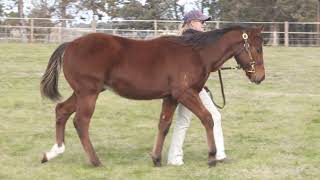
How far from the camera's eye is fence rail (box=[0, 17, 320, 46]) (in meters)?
27.6

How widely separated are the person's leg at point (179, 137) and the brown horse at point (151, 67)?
0.55ft

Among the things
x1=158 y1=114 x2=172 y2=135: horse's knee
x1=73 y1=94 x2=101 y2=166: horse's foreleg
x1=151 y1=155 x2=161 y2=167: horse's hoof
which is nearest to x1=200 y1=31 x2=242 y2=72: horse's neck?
x1=158 y1=114 x2=172 y2=135: horse's knee

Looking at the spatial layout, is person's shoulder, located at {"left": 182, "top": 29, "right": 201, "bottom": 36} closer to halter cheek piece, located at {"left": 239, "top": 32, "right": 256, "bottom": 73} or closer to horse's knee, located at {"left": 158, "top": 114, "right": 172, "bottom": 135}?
halter cheek piece, located at {"left": 239, "top": 32, "right": 256, "bottom": 73}

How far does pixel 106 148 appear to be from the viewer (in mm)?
7332

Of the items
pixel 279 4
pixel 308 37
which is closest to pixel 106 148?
pixel 308 37

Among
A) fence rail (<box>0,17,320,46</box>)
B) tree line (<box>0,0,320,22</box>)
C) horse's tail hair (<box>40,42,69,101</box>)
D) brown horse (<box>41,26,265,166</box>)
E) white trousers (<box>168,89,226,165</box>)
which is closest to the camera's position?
brown horse (<box>41,26,265,166</box>)

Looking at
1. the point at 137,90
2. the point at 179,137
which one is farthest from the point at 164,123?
the point at 137,90

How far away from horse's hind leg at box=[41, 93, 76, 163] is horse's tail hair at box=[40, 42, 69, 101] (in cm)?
15

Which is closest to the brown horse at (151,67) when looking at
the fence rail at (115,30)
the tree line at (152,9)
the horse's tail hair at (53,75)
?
the horse's tail hair at (53,75)

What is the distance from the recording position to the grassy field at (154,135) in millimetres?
6082

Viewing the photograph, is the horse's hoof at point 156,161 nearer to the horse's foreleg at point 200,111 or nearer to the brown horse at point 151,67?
the brown horse at point 151,67

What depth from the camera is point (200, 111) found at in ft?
20.2

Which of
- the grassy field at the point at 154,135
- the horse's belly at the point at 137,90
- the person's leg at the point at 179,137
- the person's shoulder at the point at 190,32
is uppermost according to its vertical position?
the person's shoulder at the point at 190,32

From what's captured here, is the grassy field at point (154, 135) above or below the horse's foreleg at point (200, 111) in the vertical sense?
below
